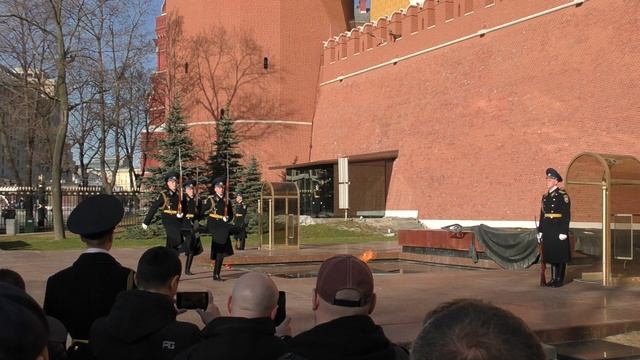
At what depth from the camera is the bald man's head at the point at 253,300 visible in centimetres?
318

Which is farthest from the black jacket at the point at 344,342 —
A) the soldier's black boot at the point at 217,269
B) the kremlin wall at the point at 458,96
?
the kremlin wall at the point at 458,96

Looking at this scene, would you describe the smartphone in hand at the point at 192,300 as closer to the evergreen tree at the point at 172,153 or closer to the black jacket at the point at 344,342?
the black jacket at the point at 344,342

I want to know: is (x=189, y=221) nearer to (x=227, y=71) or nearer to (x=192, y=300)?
(x=192, y=300)

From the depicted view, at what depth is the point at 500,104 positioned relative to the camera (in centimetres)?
2956

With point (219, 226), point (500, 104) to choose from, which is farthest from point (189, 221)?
point (500, 104)

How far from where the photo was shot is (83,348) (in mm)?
3662

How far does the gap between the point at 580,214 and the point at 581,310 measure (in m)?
8.41

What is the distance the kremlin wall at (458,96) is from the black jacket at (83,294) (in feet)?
73.8

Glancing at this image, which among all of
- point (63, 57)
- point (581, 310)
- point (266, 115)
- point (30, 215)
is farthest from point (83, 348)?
point (266, 115)

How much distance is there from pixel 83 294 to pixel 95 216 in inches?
19.2

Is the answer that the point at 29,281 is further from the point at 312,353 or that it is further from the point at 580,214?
the point at 580,214

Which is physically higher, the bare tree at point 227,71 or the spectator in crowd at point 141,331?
the bare tree at point 227,71

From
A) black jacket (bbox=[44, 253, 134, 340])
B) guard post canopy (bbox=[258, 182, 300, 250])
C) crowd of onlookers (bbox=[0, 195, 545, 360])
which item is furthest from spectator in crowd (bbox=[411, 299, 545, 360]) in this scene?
guard post canopy (bbox=[258, 182, 300, 250])

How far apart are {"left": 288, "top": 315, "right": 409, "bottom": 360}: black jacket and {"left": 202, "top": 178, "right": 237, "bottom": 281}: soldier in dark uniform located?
9.94 m
